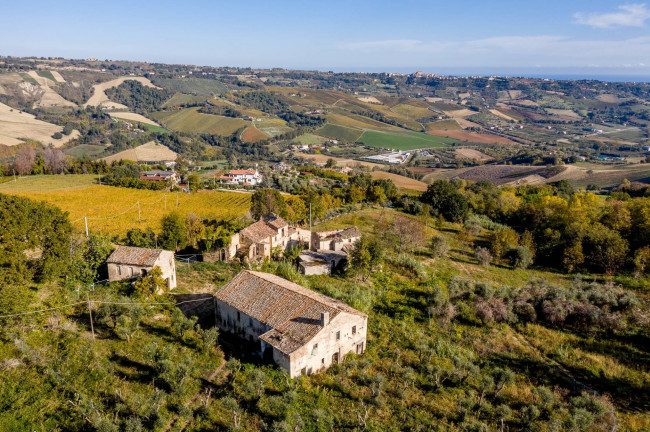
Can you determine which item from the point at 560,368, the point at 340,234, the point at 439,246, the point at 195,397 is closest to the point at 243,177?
the point at 340,234

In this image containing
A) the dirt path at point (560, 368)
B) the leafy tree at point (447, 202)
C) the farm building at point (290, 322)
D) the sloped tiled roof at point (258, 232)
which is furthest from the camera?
the leafy tree at point (447, 202)

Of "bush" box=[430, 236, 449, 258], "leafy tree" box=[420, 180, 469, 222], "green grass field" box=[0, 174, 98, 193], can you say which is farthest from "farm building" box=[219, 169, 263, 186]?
"bush" box=[430, 236, 449, 258]

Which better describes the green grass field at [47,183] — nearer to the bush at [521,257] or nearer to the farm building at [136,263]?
the farm building at [136,263]

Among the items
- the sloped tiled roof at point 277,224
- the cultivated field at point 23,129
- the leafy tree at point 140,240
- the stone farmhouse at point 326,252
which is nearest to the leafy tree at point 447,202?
the stone farmhouse at point 326,252

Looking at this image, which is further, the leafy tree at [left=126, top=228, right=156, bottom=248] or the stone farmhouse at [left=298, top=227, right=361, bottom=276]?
the stone farmhouse at [left=298, top=227, right=361, bottom=276]

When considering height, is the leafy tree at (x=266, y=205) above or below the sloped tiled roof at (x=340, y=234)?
above

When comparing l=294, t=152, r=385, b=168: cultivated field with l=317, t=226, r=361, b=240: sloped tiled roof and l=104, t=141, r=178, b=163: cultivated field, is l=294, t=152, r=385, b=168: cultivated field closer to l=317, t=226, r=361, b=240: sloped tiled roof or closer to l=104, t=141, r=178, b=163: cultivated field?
l=104, t=141, r=178, b=163: cultivated field

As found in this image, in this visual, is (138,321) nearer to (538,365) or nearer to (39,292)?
(39,292)
